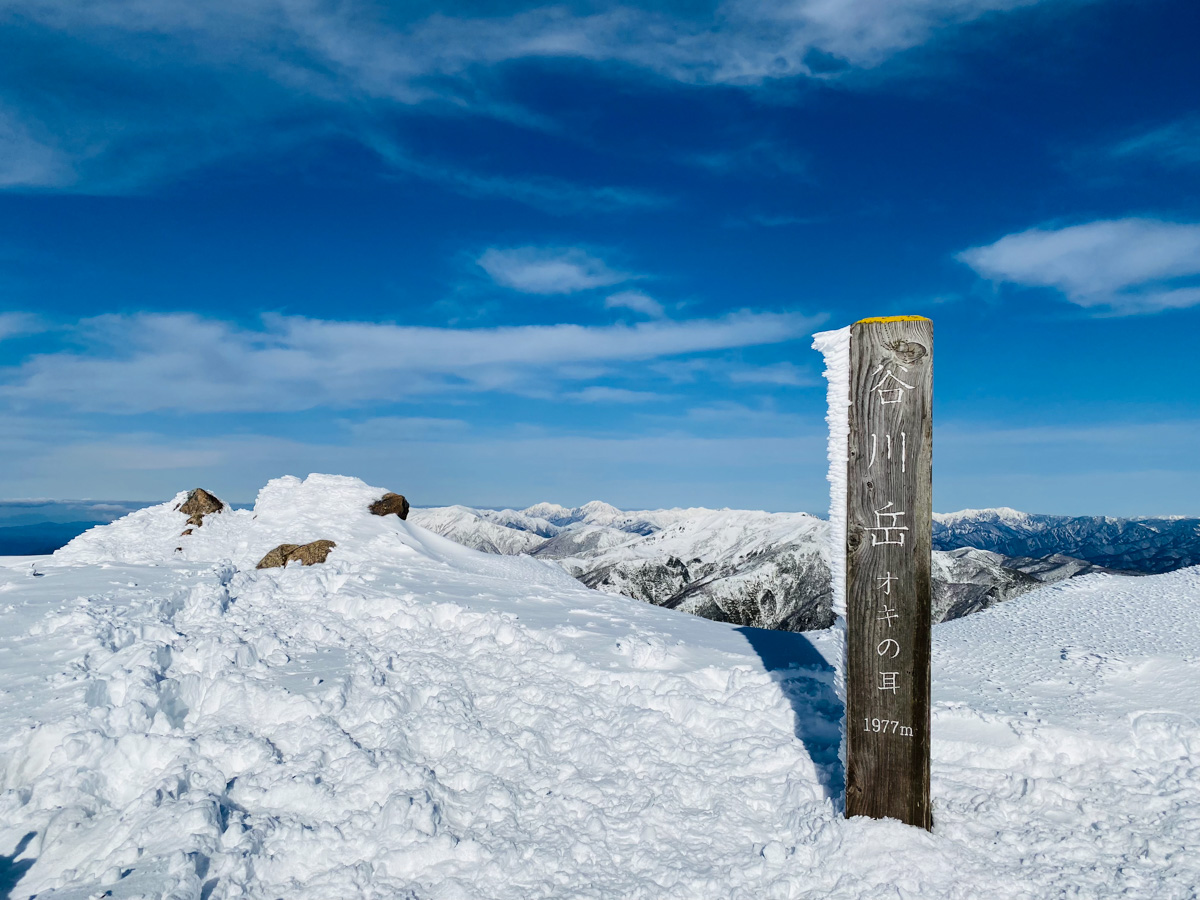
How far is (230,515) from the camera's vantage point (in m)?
19.8

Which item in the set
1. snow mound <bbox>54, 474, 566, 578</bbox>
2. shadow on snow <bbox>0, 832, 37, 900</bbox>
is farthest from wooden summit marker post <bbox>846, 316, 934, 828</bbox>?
snow mound <bbox>54, 474, 566, 578</bbox>

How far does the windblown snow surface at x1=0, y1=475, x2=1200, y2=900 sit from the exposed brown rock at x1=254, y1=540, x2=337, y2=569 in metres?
4.48

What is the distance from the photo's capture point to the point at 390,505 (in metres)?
21.1

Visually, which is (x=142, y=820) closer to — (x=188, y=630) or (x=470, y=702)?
(x=470, y=702)

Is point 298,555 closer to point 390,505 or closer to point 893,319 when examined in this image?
point 390,505

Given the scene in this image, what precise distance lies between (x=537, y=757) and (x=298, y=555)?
11.1 m

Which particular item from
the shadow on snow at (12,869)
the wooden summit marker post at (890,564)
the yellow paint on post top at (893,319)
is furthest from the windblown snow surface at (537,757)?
the yellow paint on post top at (893,319)

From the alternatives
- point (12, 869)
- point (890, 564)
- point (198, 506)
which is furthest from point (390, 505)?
point (890, 564)

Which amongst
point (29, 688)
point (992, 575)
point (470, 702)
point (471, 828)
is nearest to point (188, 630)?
point (29, 688)

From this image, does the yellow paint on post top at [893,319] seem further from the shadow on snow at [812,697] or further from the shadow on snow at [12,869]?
the shadow on snow at [12,869]

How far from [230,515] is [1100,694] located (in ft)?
67.4

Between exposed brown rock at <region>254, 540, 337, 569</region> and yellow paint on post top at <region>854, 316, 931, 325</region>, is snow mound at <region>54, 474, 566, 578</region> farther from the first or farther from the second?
yellow paint on post top at <region>854, 316, 931, 325</region>

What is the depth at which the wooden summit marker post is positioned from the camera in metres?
5.66

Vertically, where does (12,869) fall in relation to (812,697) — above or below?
below
